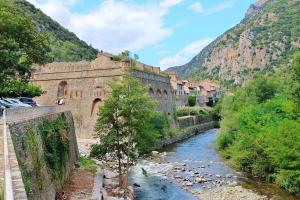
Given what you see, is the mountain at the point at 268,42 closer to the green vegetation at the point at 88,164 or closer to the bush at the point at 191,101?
the bush at the point at 191,101

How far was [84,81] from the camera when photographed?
56.2 metres

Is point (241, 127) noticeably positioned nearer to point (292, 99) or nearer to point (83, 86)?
point (292, 99)

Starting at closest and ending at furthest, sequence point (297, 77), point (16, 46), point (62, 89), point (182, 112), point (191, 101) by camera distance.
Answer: point (16, 46)
point (297, 77)
point (62, 89)
point (182, 112)
point (191, 101)

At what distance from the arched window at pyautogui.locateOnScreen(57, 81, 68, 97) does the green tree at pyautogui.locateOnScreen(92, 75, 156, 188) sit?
28704mm

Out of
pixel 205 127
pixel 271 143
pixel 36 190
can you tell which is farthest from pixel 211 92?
pixel 36 190

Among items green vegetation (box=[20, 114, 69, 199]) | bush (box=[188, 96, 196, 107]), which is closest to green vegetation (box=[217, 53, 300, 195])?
green vegetation (box=[20, 114, 69, 199])

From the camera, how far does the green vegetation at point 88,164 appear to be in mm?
32819

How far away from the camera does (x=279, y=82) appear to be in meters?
59.3

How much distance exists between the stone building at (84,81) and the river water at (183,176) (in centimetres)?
1125

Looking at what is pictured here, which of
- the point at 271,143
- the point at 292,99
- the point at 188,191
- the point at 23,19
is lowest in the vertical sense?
the point at 188,191

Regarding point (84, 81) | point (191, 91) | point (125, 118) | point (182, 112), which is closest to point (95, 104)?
point (84, 81)

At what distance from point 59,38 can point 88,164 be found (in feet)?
326

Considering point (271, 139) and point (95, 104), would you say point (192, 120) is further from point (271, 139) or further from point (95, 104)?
point (271, 139)

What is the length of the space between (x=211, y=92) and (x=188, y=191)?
331 ft
